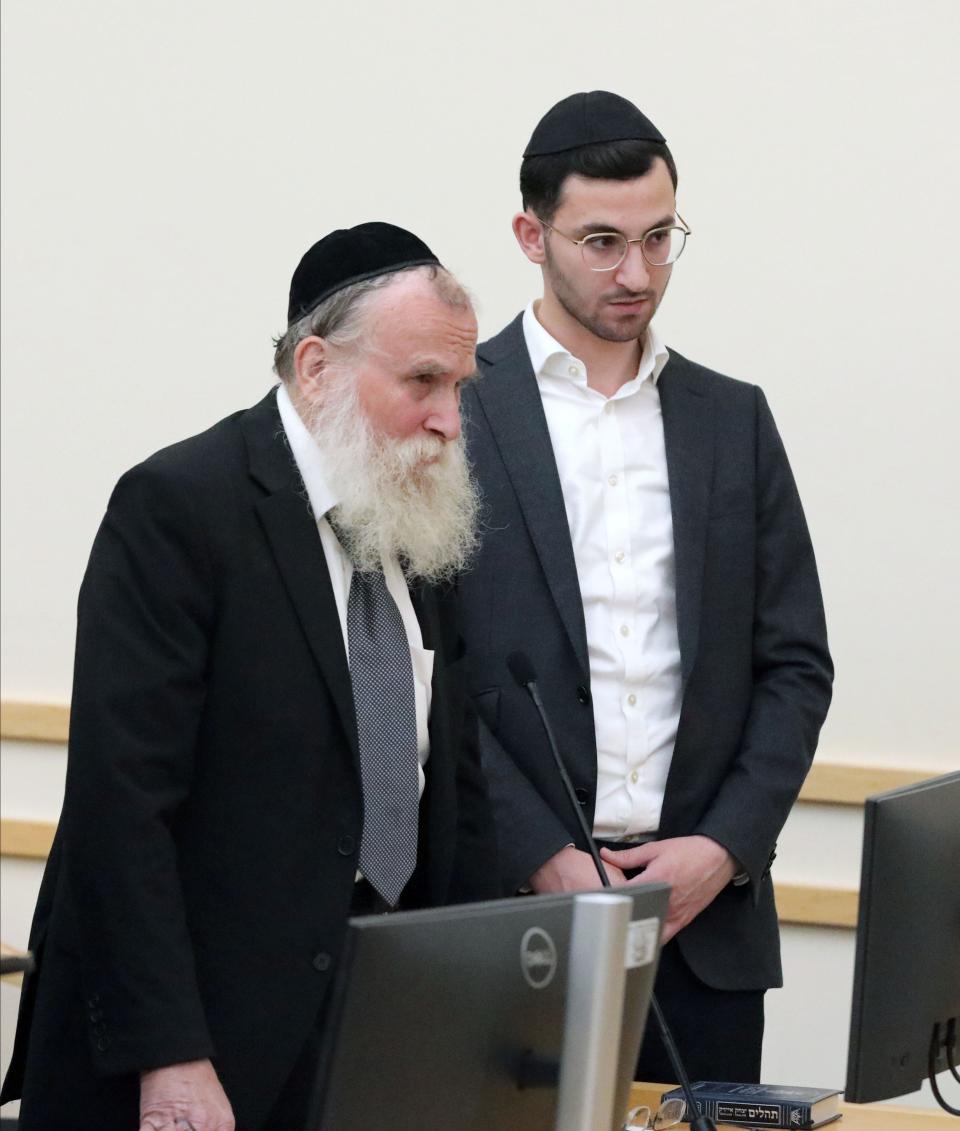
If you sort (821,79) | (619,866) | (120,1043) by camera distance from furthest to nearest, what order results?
(821,79) < (619,866) < (120,1043)

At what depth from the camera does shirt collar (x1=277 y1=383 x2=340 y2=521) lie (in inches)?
85.2

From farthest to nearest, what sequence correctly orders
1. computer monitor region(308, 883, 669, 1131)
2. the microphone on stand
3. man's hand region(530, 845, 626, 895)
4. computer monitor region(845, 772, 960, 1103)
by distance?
man's hand region(530, 845, 626, 895)
the microphone on stand
computer monitor region(845, 772, 960, 1103)
computer monitor region(308, 883, 669, 1131)

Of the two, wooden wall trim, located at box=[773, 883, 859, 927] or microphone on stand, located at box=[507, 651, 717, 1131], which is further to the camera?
wooden wall trim, located at box=[773, 883, 859, 927]

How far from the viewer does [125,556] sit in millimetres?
1999

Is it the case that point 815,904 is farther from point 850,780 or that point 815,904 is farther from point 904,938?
point 904,938

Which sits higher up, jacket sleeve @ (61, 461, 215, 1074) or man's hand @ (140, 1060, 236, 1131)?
jacket sleeve @ (61, 461, 215, 1074)

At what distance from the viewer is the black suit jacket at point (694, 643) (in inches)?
101

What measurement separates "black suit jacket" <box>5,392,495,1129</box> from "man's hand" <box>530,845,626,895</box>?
0.48m

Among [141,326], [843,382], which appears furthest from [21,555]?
[843,382]

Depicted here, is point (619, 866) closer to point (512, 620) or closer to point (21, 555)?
point (512, 620)

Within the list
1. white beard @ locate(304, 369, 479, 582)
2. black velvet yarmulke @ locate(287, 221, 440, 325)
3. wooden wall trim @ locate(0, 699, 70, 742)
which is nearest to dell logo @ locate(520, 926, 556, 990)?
white beard @ locate(304, 369, 479, 582)

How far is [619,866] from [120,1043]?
833 millimetres

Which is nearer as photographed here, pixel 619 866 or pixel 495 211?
pixel 619 866

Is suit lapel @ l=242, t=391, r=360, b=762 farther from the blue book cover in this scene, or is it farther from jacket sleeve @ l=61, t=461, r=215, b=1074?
the blue book cover
